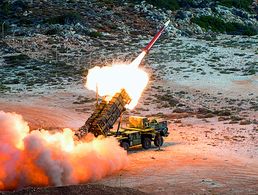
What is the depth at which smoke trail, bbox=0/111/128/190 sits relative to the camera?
24503 mm

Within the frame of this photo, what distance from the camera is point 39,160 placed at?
979 inches

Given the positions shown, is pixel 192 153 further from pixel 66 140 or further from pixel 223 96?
pixel 223 96

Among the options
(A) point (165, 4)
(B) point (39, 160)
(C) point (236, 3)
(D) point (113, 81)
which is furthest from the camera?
(C) point (236, 3)

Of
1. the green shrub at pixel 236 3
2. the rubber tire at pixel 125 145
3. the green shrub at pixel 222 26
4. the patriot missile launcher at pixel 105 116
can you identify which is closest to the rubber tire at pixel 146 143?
the rubber tire at pixel 125 145

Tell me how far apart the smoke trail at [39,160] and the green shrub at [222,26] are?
7203 centimetres

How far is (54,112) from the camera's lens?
48688 millimetres

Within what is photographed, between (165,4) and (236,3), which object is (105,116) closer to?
(165,4)

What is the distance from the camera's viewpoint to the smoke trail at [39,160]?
2450 centimetres

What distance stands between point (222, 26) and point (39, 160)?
7945 centimetres

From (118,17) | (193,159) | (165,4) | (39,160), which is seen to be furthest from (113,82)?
(165,4)

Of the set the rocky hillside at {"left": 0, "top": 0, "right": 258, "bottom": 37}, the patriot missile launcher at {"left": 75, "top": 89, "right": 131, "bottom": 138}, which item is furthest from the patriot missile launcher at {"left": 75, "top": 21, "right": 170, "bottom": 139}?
the rocky hillside at {"left": 0, "top": 0, "right": 258, "bottom": 37}

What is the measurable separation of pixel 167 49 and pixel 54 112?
32703 mm

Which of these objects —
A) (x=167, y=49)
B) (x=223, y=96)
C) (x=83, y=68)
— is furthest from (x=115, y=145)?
(x=167, y=49)

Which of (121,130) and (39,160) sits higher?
(39,160)
